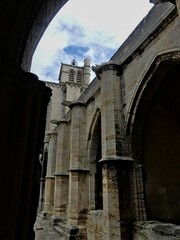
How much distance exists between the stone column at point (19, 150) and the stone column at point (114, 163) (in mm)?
3434

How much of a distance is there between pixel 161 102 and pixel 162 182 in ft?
11.2

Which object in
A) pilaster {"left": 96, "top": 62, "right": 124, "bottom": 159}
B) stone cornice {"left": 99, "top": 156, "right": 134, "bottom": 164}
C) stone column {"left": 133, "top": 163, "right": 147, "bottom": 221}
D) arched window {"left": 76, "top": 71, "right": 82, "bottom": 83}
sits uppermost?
arched window {"left": 76, "top": 71, "right": 82, "bottom": 83}

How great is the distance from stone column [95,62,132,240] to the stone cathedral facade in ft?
0.06

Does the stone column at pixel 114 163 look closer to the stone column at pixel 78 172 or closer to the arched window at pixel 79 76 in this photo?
the stone column at pixel 78 172

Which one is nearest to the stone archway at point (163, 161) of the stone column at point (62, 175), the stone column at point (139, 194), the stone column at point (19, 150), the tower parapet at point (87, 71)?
the stone column at point (139, 194)

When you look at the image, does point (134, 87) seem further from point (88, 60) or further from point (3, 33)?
point (88, 60)

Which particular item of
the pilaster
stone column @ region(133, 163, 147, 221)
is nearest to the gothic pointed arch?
the pilaster

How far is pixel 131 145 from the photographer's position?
16.7 feet

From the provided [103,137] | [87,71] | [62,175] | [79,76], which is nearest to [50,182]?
[62,175]

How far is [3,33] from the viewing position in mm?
1468

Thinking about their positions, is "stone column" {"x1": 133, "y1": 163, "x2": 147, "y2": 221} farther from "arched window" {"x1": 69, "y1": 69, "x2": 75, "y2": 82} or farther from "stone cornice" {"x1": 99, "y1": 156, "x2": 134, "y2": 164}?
"arched window" {"x1": 69, "y1": 69, "x2": 75, "y2": 82}

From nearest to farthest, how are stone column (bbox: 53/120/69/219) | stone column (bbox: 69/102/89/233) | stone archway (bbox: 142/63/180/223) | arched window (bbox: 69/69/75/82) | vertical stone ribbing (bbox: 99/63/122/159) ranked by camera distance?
vertical stone ribbing (bbox: 99/63/122/159), stone column (bbox: 69/102/89/233), stone archway (bbox: 142/63/180/223), stone column (bbox: 53/120/69/219), arched window (bbox: 69/69/75/82)

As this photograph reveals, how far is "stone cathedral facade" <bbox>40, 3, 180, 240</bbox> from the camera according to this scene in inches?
176

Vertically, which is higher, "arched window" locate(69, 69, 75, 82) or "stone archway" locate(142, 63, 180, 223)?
"arched window" locate(69, 69, 75, 82)
